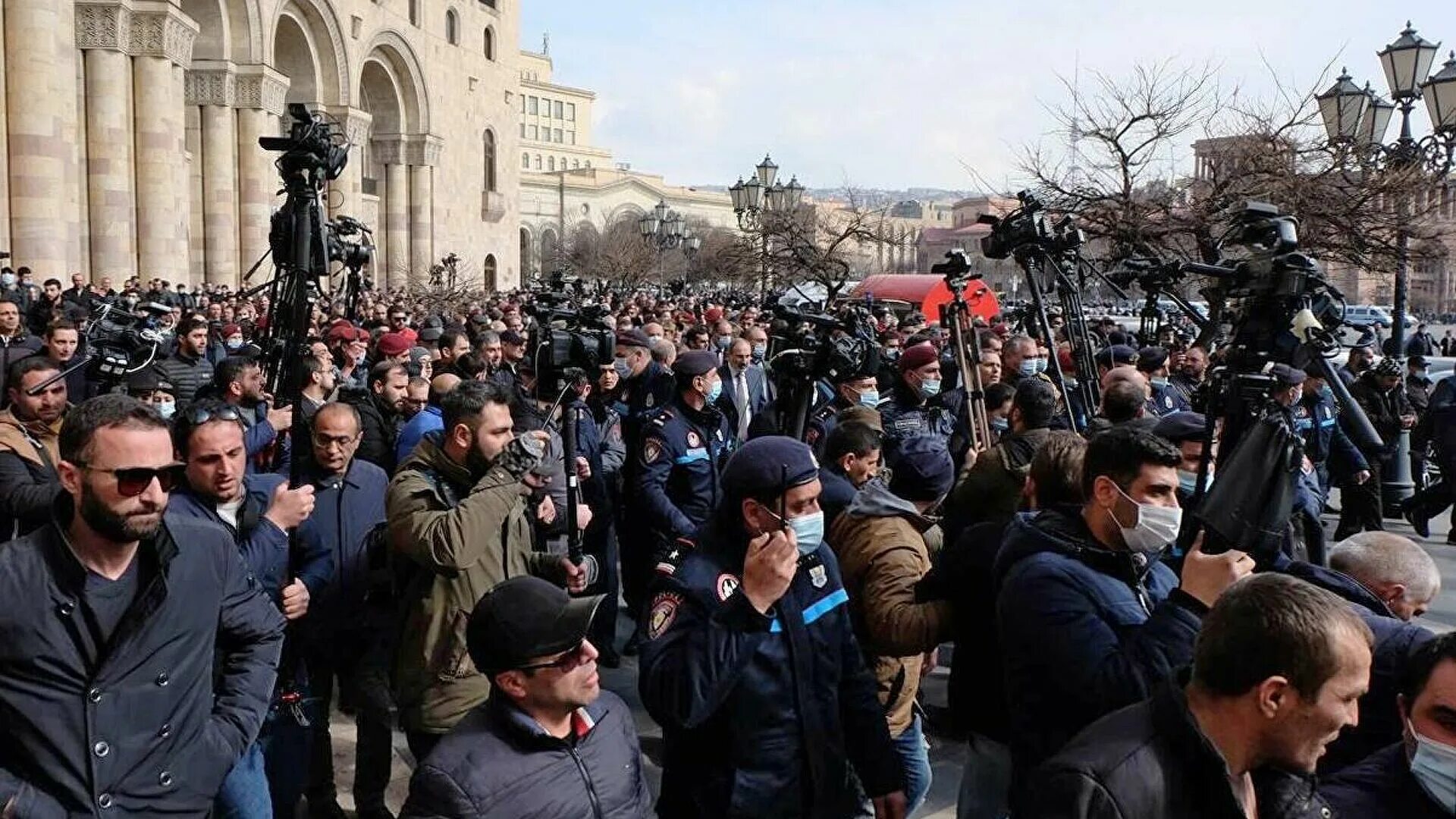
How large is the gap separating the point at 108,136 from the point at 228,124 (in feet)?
18.3

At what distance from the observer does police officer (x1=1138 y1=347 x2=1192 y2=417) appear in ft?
26.6

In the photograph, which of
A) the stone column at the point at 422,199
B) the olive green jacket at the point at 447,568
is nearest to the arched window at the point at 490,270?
the stone column at the point at 422,199

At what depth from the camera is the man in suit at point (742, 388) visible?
836 centimetres

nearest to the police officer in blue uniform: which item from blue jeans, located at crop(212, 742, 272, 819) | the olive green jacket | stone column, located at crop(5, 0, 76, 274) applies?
the olive green jacket

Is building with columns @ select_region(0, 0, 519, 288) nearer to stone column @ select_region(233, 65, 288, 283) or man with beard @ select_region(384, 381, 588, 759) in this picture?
stone column @ select_region(233, 65, 288, 283)

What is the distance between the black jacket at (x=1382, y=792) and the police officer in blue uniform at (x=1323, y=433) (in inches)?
228

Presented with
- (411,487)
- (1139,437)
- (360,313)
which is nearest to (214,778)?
(411,487)

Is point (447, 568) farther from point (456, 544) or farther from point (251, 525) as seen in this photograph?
point (251, 525)

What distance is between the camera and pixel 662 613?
3.06 meters

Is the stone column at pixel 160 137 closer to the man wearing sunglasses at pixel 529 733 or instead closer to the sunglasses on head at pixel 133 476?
the sunglasses on head at pixel 133 476

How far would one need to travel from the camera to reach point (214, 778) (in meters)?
3.00

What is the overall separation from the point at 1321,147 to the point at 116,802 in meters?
13.3

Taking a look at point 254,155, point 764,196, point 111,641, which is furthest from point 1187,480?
point 254,155

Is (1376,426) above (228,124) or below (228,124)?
below
